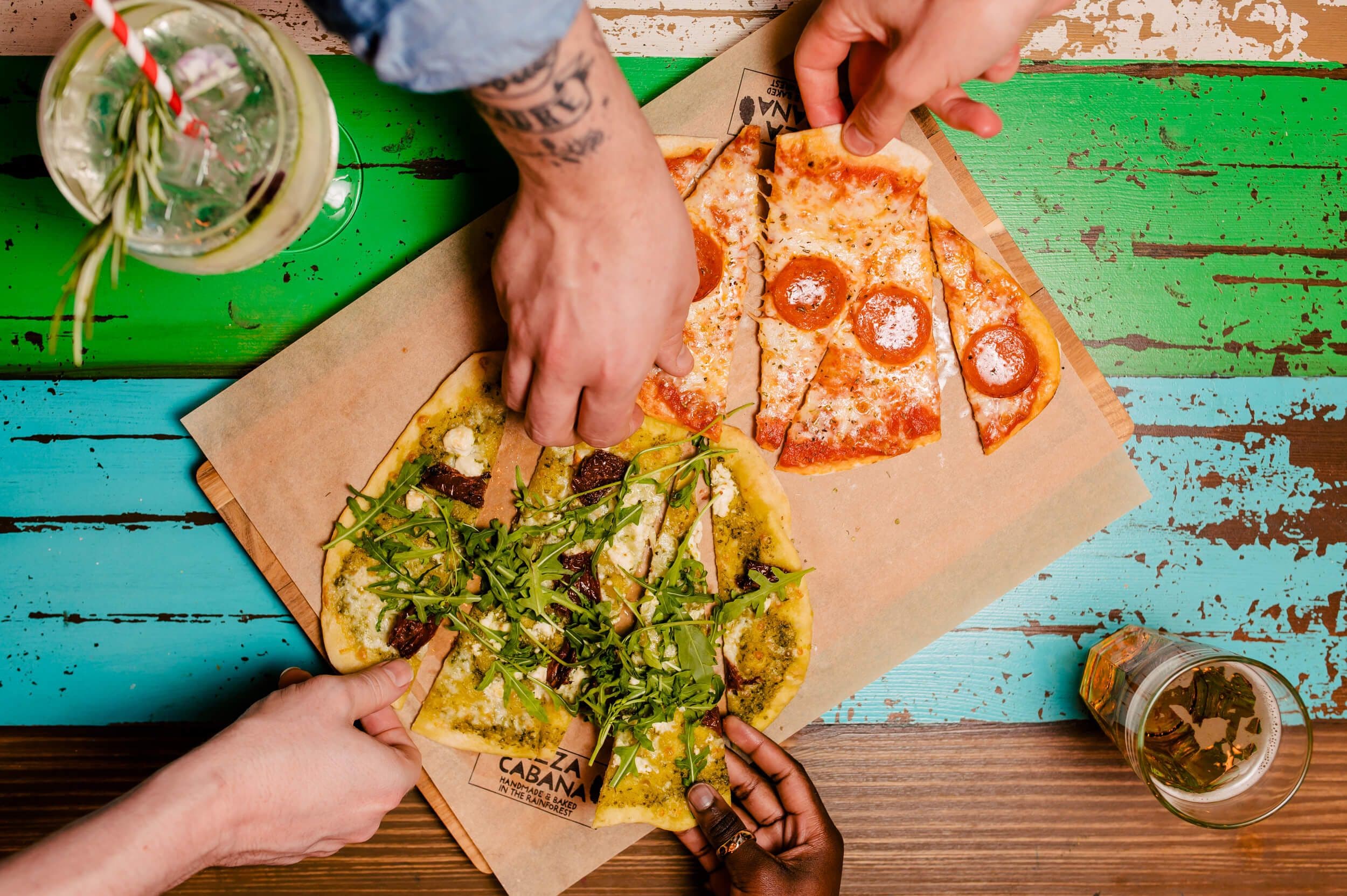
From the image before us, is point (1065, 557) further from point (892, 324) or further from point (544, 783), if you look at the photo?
point (544, 783)

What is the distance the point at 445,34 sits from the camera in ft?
4.21

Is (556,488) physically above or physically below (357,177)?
below

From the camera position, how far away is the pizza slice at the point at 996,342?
271 cm

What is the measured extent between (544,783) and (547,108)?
7.01 ft

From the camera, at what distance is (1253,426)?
2.87 m

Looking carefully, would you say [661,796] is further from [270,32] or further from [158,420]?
[270,32]

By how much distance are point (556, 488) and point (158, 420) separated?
1395 millimetres

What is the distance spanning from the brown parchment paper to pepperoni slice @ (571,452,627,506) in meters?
0.21

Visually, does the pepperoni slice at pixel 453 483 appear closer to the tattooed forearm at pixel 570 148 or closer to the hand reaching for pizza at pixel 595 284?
the hand reaching for pizza at pixel 595 284

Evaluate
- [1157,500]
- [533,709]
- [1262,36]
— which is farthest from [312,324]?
[1262,36]

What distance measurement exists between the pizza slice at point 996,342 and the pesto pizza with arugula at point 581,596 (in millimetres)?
795

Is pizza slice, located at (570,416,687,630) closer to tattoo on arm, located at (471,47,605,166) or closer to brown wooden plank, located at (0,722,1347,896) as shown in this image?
brown wooden plank, located at (0,722,1347,896)

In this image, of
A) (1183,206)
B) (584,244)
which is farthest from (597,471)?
(1183,206)

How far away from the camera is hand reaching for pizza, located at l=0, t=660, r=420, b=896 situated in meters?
1.87
